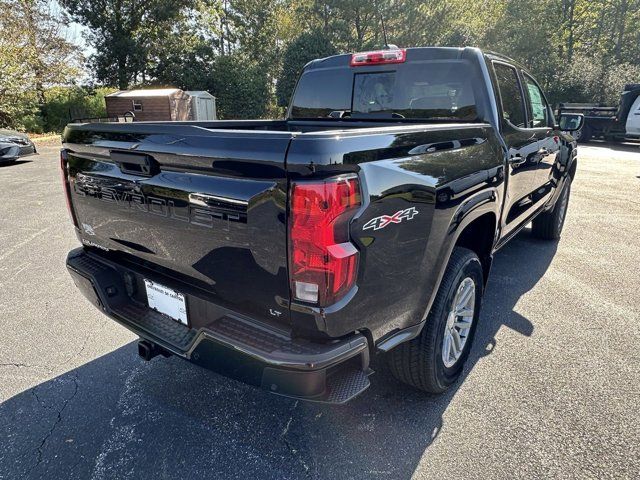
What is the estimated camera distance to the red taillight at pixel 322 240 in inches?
59.3

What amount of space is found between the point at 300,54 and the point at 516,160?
24821 mm

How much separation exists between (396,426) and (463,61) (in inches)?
98.9

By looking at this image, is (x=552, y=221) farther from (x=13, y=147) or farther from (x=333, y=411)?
(x=13, y=147)

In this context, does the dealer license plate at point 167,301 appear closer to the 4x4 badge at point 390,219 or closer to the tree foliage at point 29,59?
the 4x4 badge at point 390,219

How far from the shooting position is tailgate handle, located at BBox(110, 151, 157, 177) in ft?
6.36

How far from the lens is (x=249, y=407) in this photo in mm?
2475

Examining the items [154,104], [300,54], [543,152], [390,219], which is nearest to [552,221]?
[543,152]

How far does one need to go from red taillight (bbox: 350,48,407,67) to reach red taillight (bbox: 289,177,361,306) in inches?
84.8

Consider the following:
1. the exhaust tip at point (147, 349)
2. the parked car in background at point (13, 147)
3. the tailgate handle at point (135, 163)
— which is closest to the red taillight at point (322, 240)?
the tailgate handle at point (135, 163)

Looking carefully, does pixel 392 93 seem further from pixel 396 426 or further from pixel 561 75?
pixel 561 75

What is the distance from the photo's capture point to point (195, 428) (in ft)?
7.56

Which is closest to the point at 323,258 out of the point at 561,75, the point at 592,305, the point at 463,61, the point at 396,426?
the point at 396,426

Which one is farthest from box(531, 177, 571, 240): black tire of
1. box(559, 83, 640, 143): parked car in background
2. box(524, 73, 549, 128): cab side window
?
box(559, 83, 640, 143): parked car in background

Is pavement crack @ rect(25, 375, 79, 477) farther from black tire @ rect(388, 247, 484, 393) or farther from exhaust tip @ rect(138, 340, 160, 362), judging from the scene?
black tire @ rect(388, 247, 484, 393)
